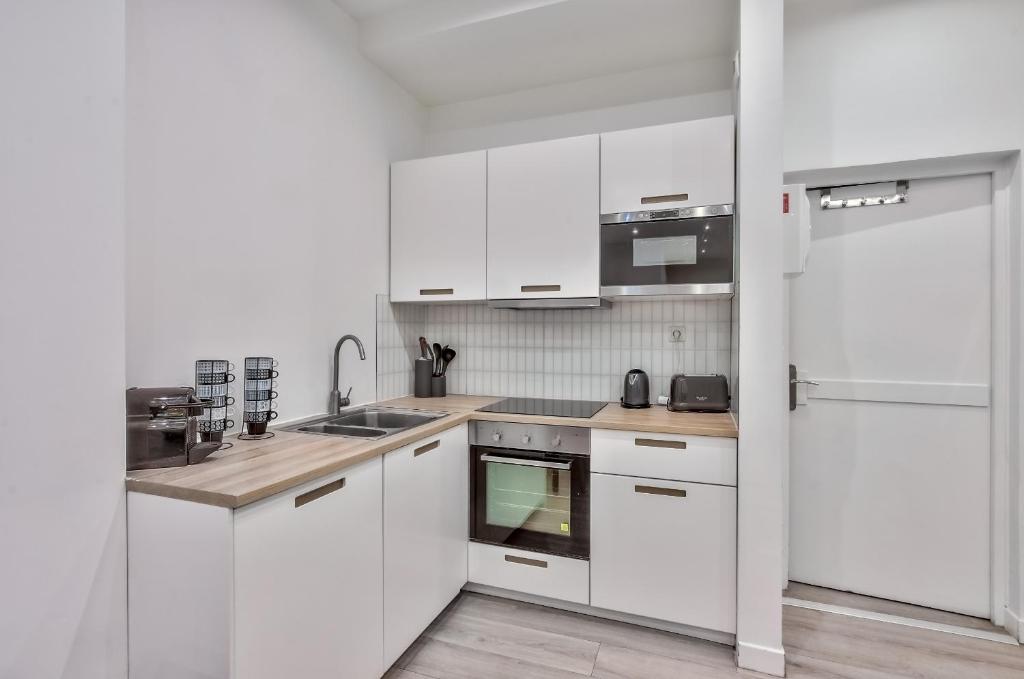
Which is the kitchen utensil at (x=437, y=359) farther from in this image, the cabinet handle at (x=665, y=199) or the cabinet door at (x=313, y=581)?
the cabinet handle at (x=665, y=199)

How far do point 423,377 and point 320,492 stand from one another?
1.45 m

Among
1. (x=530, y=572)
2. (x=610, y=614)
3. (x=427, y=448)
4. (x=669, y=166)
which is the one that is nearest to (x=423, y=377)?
(x=427, y=448)

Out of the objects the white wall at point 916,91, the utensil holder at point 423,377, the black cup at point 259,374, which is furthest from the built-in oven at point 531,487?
the white wall at point 916,91

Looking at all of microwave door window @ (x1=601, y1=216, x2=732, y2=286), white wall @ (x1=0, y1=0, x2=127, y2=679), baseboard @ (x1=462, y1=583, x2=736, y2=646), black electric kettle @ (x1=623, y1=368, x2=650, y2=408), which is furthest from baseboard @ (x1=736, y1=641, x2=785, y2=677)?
white wall @ (x1=0, y1=0, x2=127, y2=679)

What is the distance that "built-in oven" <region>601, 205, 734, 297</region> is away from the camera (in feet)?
7.16

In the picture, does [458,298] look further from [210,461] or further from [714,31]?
[714,31]

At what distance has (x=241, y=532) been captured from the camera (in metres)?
1.19

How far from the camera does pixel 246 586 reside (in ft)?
3.94

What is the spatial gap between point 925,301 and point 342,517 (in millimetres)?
2658

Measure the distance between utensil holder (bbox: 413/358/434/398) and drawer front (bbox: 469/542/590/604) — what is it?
3.01ft

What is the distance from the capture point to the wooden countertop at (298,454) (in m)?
1.23

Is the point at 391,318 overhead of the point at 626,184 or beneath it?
beneath

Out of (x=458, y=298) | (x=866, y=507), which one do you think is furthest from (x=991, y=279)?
(x=458, y=298)

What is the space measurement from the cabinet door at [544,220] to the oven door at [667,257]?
0.28 feet
